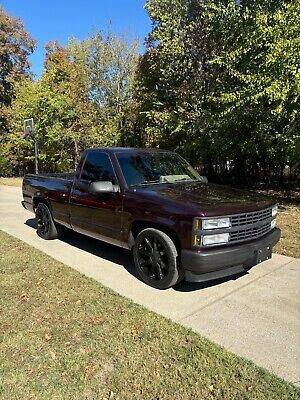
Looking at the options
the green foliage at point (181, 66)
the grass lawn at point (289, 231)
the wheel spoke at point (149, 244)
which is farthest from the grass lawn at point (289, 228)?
the green foliage at point (181, 66)

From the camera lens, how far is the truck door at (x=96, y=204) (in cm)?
473

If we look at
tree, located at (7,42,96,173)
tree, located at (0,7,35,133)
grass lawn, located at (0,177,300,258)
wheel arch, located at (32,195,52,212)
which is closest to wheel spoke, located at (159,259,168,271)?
grass lawn, located at (0,177,300,258)

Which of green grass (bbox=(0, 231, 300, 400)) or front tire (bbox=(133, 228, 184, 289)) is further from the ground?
front tire (bbox=(133, 228, 184, 289))

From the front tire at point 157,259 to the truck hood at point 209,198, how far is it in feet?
1.61

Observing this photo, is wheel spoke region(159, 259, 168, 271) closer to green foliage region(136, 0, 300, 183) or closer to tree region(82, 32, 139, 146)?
green foliage region(136, 0, 300, 183)

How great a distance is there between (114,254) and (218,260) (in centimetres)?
248

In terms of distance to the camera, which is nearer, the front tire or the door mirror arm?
the front tire

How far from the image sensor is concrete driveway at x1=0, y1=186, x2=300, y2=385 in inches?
118

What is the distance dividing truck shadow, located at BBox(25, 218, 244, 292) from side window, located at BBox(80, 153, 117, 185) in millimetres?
1288

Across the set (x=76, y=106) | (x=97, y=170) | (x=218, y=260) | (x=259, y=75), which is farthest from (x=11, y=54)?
(x=218, y=260)

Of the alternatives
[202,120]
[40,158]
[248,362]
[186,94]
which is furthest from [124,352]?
[40,158]

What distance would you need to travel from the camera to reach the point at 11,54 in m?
31.3

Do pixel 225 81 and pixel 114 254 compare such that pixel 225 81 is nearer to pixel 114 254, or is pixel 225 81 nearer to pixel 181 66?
pixel 181 66

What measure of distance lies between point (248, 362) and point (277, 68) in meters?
7.14
